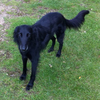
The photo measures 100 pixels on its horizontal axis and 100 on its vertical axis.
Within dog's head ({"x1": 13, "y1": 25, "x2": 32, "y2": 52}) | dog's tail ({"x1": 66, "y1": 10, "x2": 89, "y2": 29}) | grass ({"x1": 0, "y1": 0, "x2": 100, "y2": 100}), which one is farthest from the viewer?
dog's tail ({"x1": 66, "y1": 10, "x2": 89, "y2": 29})

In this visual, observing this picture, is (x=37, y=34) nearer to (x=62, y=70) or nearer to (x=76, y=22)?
(x=62, y=70)

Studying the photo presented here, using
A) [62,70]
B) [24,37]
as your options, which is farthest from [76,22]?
[24,37]

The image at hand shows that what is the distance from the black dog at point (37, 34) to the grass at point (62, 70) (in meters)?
0.22

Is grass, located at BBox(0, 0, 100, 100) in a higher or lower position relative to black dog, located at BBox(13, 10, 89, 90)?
lower

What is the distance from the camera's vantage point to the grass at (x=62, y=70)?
9.00 ft

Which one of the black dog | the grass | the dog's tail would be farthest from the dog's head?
the dog's tail

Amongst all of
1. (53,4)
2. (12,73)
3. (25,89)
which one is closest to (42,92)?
(25,89)

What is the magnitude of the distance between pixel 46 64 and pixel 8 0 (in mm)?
3884

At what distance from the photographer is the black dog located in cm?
227

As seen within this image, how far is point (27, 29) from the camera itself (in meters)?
2.30

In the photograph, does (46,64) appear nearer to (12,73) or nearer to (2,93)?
(12,73)

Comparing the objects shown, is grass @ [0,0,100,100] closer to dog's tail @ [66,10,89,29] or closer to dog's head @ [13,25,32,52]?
dog's tail @ [66,10,89,29]

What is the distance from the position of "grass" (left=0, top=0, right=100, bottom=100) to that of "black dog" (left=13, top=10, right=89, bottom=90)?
8.8 inches

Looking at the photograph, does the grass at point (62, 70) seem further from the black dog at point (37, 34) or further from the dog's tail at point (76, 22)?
the dog's tail at point (76, 22)
